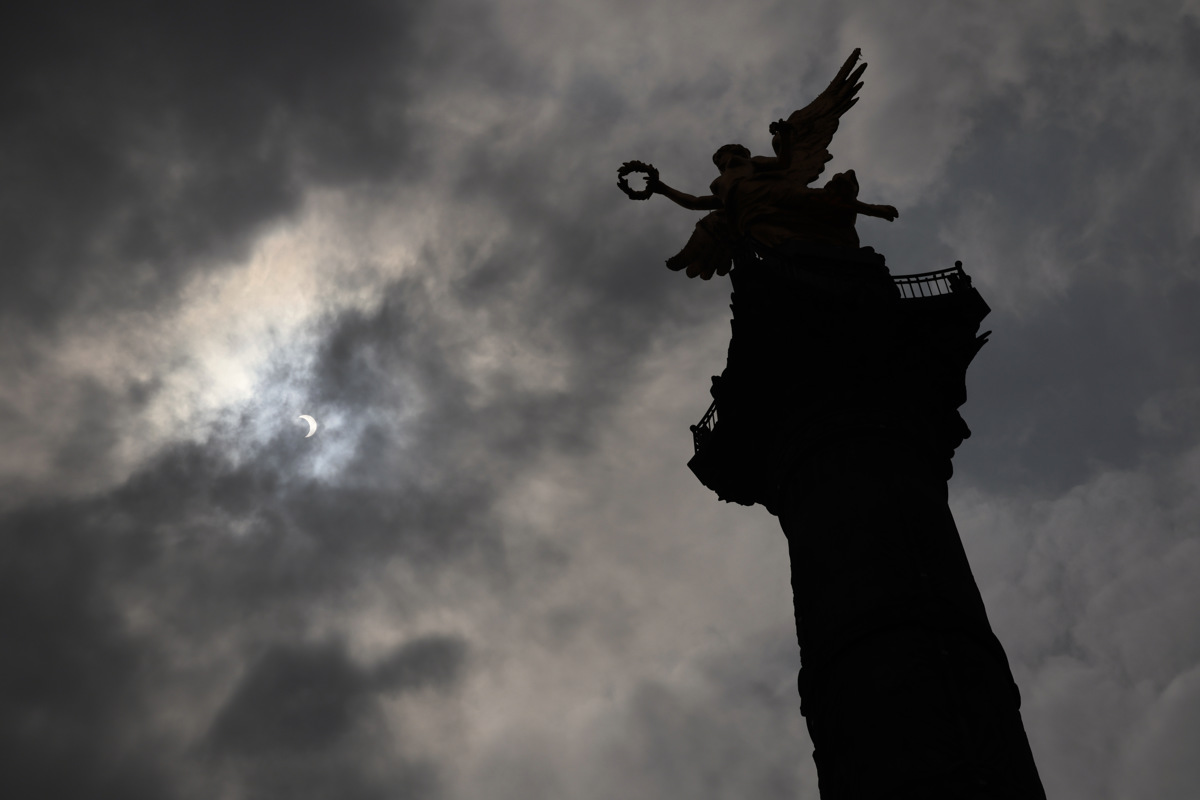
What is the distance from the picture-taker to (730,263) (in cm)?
2283

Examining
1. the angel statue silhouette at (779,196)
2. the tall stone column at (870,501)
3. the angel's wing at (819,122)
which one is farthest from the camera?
the angel's wing at (819,122)

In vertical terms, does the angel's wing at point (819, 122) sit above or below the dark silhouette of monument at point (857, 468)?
above

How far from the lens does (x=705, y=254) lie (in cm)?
2294

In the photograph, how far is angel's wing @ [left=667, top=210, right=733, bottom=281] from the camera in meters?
22.8

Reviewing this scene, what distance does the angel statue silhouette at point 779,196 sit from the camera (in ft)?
69.1

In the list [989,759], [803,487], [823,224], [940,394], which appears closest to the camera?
[989,759]

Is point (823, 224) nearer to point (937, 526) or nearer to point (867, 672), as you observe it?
point (937, 526)

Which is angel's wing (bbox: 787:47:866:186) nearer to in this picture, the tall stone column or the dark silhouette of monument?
the dark silhouette of monument

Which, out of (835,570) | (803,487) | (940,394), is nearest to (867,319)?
(940,394)

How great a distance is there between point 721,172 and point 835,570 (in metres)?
10.4

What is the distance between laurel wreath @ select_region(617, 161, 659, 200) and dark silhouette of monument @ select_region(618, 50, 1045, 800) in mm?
1375

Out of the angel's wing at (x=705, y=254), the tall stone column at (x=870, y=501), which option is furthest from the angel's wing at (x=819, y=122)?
the tall stone column at (x=870, y=501)

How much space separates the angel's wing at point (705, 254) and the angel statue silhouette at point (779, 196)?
0.07 ft

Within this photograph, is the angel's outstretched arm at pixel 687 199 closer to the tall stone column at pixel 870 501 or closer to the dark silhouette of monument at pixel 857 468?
the dark silhouette of monument at pixel 857 468
